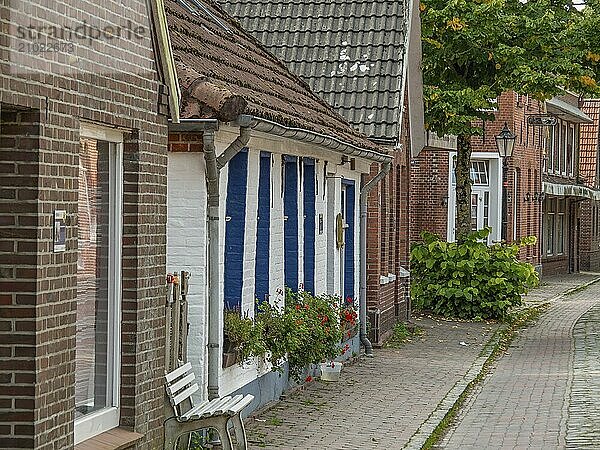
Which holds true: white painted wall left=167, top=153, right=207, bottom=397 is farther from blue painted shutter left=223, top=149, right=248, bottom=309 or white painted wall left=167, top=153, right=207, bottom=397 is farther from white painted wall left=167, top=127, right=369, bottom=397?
blue painted shutter left=223, top=149, right=248, bottom=309

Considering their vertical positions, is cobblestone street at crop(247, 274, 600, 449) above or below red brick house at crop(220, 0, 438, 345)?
below

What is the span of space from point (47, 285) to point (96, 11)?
1.83 metres

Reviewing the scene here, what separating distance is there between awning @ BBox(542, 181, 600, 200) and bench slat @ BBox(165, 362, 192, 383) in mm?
37326

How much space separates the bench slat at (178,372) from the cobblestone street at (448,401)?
4.43 ft

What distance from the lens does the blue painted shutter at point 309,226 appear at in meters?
15.9

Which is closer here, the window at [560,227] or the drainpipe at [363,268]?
the drainpipe at [363,268]

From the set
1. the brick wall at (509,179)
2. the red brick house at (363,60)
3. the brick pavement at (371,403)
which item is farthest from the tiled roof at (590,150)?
the brick pavement at (371,403)

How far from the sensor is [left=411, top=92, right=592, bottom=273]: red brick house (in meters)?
39.4

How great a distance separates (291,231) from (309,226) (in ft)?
3.21

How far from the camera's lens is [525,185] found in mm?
44438

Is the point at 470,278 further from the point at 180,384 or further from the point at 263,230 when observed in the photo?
the point at 180,384

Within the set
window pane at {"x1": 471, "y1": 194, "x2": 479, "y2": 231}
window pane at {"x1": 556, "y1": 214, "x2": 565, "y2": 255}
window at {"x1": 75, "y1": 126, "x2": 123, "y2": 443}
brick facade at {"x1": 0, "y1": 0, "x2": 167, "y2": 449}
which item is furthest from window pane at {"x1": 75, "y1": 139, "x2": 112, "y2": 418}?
window pane at {"x1": 556, "y1": 214, "x2": 565, "y2": 255}

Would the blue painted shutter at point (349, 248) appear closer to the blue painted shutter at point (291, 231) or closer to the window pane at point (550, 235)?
the blue painted shutter at point (291, 231)

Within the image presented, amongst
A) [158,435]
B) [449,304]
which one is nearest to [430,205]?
[449,304]
